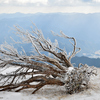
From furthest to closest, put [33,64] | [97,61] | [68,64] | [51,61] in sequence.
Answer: [97,61]
[68,64]
[51,61]
[33,64]

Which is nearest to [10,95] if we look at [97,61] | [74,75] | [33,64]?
[33,64]

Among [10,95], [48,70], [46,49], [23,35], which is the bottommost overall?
[10,95]

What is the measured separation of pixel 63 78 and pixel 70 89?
1.38ft

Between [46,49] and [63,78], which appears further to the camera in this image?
[46,49]

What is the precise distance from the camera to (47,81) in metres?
4.50

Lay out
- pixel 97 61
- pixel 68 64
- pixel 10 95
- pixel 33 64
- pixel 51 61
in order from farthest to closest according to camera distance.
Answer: pixel 97 61, pixel 68 64, pixel 51 61, pixel 33 64, pixel 10 95

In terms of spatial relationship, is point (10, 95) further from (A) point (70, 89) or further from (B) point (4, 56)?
(A) point (70, 89)

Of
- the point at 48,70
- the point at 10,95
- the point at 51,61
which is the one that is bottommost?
the point at 10,95

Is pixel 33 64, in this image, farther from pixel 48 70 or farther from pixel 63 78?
pixel 63 78

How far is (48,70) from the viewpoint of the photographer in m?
4.45

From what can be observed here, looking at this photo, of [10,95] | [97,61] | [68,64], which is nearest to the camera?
[10,95]

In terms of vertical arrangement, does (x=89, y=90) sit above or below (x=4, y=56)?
below

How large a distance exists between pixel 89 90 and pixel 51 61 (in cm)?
167

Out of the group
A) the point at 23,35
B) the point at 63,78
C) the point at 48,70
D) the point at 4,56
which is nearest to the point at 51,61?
the point at 48,70
